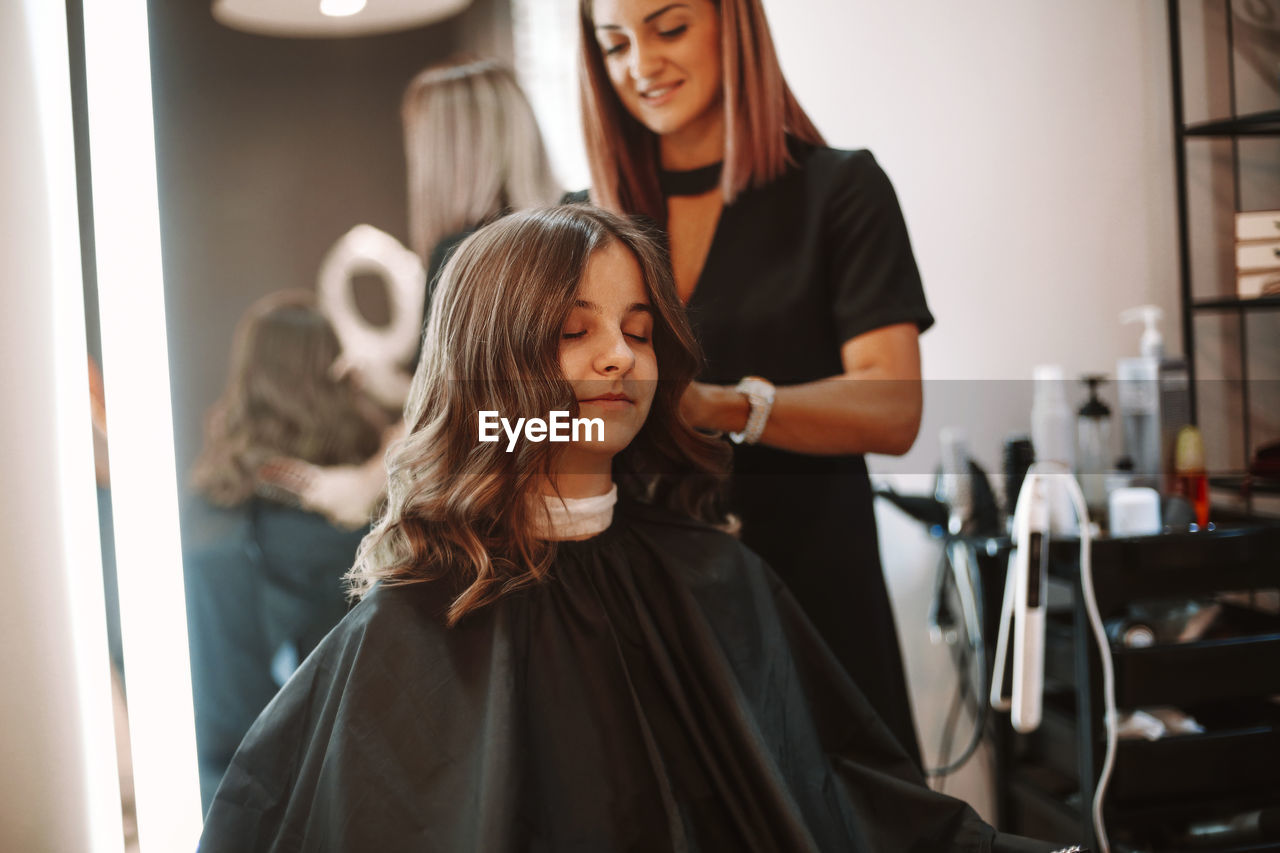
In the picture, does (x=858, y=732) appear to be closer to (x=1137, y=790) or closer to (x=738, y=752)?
(x=738, y=752)

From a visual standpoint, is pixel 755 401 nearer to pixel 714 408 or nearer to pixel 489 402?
pixel 714 408

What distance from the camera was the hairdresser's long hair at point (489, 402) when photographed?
1.00 meters

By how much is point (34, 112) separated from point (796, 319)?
121cm

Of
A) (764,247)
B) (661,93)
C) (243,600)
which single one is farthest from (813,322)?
(243,600)

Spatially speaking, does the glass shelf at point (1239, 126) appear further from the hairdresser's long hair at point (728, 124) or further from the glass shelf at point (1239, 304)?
the hairdresser's long hair at point (728, 124)

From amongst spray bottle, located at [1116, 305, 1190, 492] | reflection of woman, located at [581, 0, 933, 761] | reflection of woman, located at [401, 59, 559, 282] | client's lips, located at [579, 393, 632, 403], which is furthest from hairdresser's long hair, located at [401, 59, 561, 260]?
spray bottle, located at [1116, 305, 1190, 492]

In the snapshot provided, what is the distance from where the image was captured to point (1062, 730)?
4.56ft

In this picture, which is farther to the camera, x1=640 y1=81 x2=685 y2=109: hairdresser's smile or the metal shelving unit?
the metal shelving unit

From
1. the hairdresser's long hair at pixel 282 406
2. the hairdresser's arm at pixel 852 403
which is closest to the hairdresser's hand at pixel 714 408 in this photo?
the hairdresser's arm at pixel 852 403

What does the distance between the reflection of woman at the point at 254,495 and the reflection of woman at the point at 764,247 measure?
1.72 feet

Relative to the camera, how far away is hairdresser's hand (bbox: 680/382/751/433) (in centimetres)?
116

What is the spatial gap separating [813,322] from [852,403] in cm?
14

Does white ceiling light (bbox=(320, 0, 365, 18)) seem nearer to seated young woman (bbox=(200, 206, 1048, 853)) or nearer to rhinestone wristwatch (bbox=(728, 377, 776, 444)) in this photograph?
seated young woman (bbox=(200, 206, 1048, 853))

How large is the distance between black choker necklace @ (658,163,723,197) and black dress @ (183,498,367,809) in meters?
0.73
